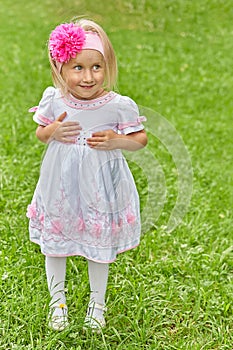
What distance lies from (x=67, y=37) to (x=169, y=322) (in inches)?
55.8

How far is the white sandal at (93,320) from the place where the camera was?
301 centimetres

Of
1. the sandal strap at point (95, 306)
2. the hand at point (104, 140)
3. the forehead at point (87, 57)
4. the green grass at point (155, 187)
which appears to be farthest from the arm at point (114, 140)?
the sandal strap at point (95, 306)

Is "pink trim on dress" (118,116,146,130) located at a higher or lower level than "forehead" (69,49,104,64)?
lower

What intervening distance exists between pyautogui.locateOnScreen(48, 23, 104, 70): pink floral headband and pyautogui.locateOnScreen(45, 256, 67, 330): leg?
35.0 inches

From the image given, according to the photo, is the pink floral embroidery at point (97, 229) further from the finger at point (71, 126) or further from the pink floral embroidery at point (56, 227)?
the finger at point (71, 126)

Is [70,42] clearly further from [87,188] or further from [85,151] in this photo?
[87,188]

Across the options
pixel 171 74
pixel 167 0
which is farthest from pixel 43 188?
pixel 167 0

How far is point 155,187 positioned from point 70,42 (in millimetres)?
2158

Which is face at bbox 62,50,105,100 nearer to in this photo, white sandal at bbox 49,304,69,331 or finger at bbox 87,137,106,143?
finger at bbox 87,137,106,143

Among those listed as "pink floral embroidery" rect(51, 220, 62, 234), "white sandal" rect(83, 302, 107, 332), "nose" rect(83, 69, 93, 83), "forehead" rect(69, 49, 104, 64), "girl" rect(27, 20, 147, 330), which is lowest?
"white sandal" rect(83, 302, 107, 332)

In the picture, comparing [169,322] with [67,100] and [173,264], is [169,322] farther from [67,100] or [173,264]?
[67,100]

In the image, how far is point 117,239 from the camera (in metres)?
2.86

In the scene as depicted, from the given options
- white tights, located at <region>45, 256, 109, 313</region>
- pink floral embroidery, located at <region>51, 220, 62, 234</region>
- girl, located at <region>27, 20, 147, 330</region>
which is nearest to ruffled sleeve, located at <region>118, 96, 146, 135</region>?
girl, located at <region>27, 20, 147, 330</region>

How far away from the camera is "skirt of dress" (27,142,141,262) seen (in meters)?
2.73
